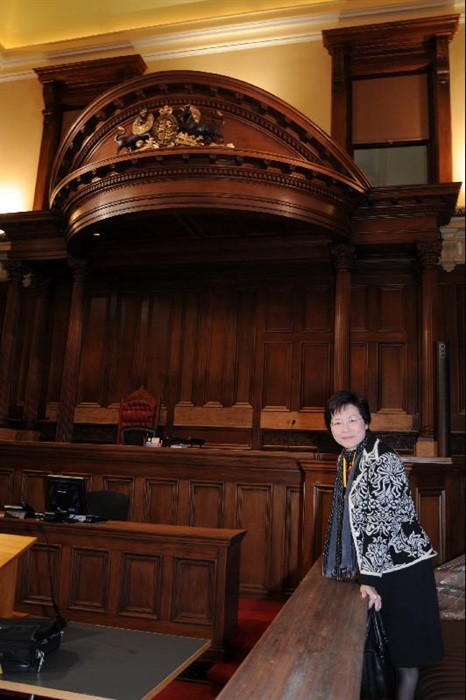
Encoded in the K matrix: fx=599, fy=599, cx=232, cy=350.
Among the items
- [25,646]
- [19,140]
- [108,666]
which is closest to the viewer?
[25,646]

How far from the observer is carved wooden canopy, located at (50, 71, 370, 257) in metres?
5.83

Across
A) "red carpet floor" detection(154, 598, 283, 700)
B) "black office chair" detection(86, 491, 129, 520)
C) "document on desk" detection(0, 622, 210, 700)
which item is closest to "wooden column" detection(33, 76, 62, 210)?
"black office chair" detection(86, 491, 129, 520)

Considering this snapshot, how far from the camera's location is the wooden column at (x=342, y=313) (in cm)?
639

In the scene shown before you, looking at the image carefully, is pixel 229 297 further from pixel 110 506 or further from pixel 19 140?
pixel 19 140

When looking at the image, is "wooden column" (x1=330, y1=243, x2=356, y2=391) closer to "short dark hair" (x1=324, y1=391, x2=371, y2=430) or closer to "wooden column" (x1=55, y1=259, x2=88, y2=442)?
"wooden column" (x1=55, y1=259, x2=88, y2=442)

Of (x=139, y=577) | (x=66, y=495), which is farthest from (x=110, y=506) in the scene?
(x=139, y=577)

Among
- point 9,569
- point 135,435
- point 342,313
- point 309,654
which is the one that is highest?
point 342,313

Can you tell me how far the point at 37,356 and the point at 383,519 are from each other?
6.47 m

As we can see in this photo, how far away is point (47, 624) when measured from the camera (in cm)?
262

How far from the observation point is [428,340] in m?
6.20

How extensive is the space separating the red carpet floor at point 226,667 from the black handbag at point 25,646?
113 cm

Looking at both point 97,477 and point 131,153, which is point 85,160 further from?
point 97,477

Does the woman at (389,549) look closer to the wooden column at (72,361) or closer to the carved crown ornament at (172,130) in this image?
the carved crown ornament at (172,130)

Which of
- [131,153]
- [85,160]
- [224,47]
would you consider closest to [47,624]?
[131,153]
